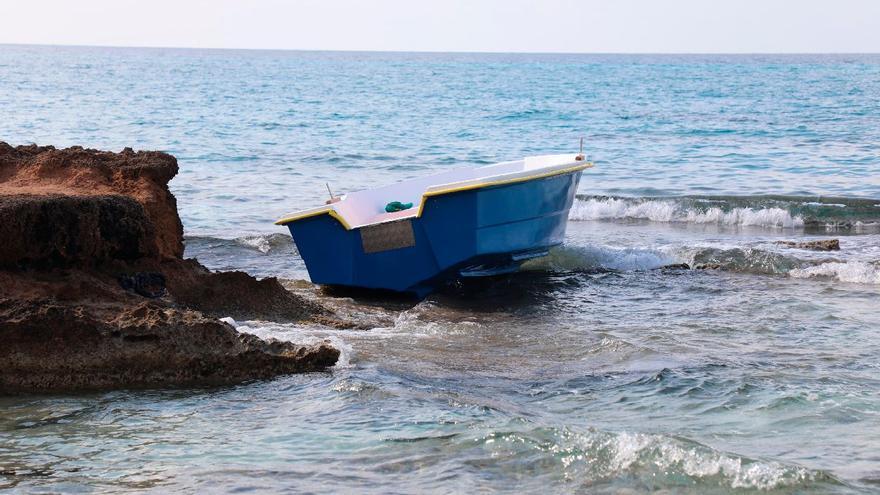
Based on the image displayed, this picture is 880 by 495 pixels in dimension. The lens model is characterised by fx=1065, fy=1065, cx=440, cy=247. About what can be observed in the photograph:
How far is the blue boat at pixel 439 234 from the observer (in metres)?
9.27

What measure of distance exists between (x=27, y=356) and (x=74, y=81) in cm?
5407

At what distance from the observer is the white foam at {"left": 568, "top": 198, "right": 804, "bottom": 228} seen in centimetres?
1562

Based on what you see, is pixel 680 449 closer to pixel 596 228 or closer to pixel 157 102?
pixel 596 228

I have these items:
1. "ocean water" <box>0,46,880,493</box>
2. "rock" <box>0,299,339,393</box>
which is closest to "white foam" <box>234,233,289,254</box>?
"ocean water" <box>0,46,880,493</box>

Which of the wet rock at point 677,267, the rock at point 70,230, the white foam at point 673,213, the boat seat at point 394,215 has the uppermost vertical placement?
the rock at point 70,230

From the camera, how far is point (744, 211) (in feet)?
52.4

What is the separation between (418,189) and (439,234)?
183 cm

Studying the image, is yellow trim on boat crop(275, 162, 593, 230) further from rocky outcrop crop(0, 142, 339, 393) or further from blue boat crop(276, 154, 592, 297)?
rocky outcrop crop(0, 142, 339, 393)

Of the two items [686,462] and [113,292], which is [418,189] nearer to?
[113,292]

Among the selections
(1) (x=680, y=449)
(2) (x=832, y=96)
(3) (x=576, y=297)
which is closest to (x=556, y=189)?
(3) (x=576, y=297)

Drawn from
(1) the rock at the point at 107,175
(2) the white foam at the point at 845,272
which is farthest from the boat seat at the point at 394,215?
(2) the white foam at the point at 845,272

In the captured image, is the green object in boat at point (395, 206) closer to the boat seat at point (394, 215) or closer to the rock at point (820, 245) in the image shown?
the boat seat at point (394, 215)

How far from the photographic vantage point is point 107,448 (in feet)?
17.3

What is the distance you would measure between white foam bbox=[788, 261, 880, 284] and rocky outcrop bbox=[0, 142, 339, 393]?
5.21 m
